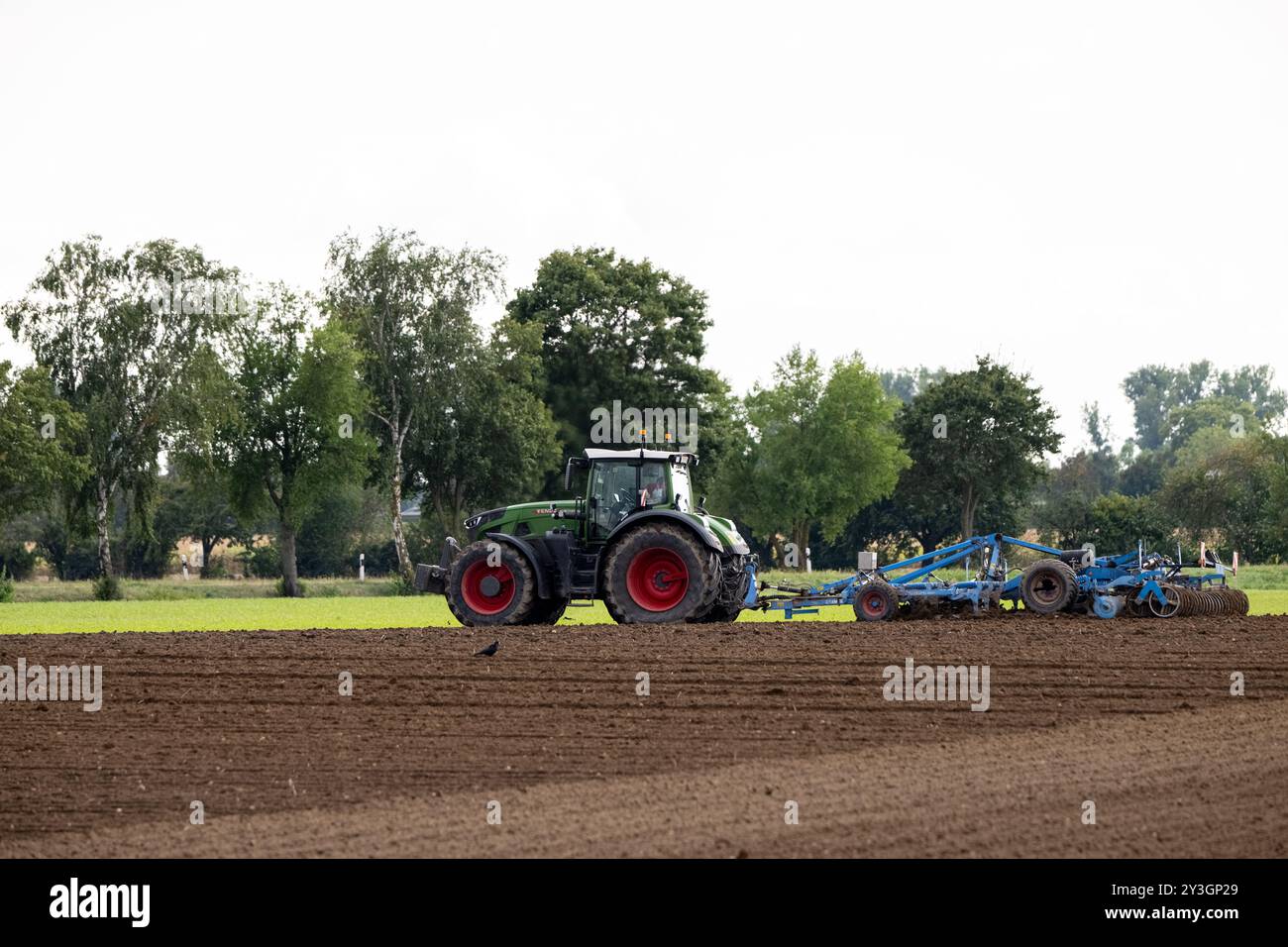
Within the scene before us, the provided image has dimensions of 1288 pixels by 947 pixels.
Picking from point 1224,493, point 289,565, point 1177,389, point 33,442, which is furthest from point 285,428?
point 1177,389

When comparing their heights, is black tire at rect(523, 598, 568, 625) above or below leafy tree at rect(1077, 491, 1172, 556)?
below

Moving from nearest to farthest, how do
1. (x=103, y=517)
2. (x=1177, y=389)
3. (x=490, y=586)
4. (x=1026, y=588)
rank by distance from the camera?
(x=490, y=586)
(x=1026, y=588)
(x=103, y=517)
(x=1177, y=389)

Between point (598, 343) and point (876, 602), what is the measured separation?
3596 cm

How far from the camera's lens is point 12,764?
1145 cm

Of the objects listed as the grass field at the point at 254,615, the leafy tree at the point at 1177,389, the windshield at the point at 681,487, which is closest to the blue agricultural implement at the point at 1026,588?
the grass field at the point at 254,615

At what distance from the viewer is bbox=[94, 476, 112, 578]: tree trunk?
4691 centimetres

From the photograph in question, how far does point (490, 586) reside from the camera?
821 inches

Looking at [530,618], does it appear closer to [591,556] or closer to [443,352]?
[591,556]

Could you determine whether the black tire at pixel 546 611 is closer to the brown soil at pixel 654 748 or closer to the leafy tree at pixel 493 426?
the brown soil at pixel 654 748

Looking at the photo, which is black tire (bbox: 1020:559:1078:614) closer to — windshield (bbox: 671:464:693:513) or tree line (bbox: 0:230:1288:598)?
windshield (bbox: 671:464:693:513)

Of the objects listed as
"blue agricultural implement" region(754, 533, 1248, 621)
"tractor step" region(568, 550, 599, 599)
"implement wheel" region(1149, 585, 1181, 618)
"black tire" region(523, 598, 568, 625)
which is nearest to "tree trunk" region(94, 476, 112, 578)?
"black tire" region(523, 598, 568, 625)

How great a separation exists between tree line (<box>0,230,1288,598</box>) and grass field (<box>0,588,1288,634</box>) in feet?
36.1

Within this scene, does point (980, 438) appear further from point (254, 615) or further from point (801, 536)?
point (254, 615)

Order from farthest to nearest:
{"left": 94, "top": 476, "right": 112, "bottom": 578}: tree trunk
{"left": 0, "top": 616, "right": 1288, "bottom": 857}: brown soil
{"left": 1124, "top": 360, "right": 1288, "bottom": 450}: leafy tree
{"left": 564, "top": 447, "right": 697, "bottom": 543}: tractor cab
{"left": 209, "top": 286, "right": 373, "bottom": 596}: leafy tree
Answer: {"left": 1124, "top": 360, "right": 1288, "bottom": 450}: leafy tree, {"left": 209, "top": 286, "right": 373, "bottom": 596}: leafy tree, {"left": 94, "top": 476, "right": 112, "bottom": 578}: tree trunk, {"left": 564, "top": 447, "right": 697, "bottom": 543}: tractor cab, {"left": 0, "top": 616, "right": 1288, "bottom": 857}: brown soil
